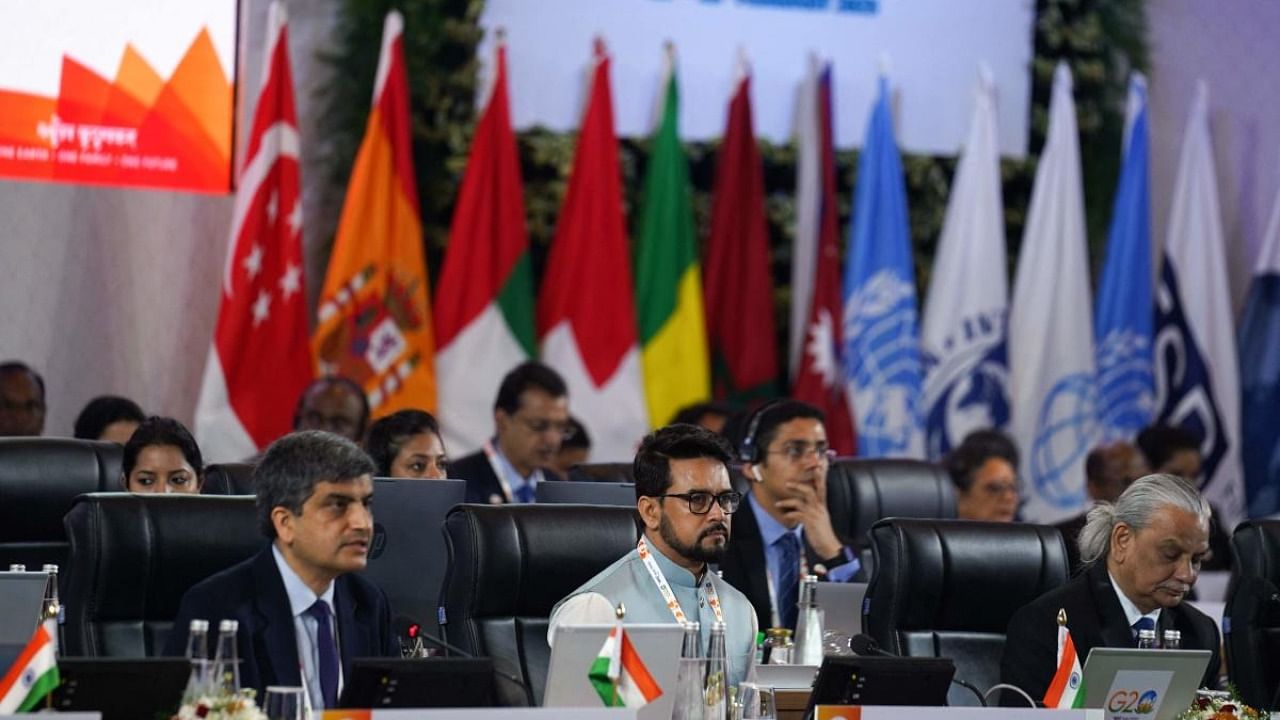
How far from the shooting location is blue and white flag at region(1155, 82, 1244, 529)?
376 inches

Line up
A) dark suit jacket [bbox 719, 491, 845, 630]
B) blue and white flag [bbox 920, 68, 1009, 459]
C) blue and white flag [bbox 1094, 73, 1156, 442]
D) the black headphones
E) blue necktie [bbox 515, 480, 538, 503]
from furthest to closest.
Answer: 1. blue and white flag [bbox 1094, 73, 1156, 442]
2. blue and white flag [bbox 920, 68, 1009, 459]
3. blue necktie [bbox 515, 480, 538, 503]
4. the black headphones
5. dark suit jacket [bbox 719, 491, 845, 630]

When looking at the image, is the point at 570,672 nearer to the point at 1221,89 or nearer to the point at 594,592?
the point at 594,592

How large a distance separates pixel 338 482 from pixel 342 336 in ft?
15.0

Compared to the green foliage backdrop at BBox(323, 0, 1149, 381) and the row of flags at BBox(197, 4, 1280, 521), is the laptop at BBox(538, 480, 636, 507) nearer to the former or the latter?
the row of flags at BBox(197, 4, 1280, 521)

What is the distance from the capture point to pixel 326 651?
3934mm

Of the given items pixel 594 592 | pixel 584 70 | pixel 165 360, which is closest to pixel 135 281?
pixel 165 360

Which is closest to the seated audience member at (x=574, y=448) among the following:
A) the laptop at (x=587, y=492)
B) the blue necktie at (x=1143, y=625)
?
the laptop at (x=587, y=492)

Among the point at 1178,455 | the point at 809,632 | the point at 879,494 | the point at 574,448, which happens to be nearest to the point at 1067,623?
the point at 809,632

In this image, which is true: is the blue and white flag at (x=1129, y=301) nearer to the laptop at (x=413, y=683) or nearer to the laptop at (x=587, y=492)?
the laptop at (x=587, y=492)

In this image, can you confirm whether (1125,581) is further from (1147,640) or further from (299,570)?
(299,570)

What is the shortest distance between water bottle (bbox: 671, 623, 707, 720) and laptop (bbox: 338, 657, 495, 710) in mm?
381

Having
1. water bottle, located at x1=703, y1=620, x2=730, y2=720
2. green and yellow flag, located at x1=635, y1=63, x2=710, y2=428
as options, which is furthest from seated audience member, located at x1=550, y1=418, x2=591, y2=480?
water bottle, located at x1=703, y1=620, x2=730, y2=720

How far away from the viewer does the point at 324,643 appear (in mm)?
3936

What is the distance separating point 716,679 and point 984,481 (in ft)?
13.6
